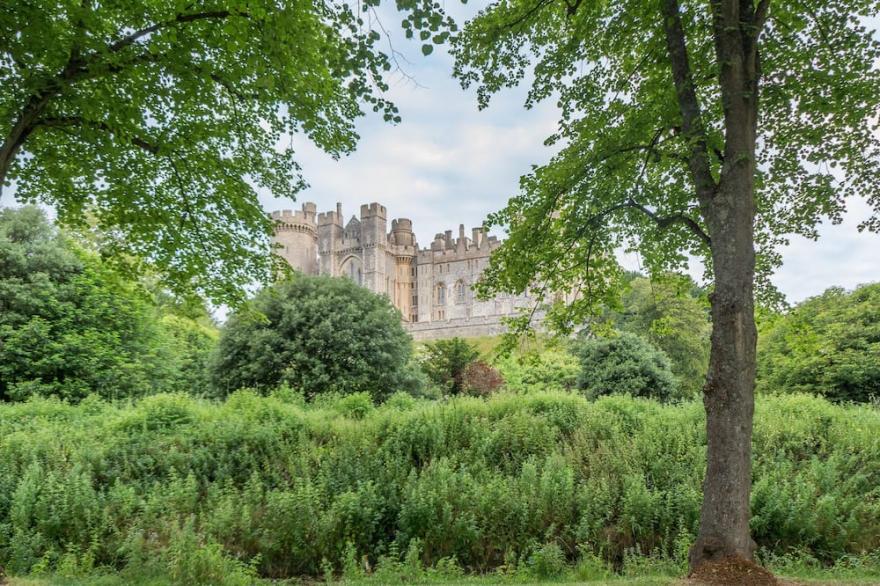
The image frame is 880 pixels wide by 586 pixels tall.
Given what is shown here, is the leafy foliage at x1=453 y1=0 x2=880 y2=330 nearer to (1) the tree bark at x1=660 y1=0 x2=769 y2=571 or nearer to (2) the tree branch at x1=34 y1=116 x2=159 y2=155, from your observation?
(1) the tree bark at x1=660 y1=0 x2=769 y2=571

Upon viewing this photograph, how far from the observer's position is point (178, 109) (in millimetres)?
8672

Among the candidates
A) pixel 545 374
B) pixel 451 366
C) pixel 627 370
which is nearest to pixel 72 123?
pixel 451 366

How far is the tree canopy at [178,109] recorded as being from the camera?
6.54m

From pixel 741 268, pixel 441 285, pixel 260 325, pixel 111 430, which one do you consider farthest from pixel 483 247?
pixel 741 268

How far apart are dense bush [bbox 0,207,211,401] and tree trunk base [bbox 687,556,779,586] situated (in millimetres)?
16860

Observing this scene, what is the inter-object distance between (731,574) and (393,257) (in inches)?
2850

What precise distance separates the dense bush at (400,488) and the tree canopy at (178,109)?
405cm

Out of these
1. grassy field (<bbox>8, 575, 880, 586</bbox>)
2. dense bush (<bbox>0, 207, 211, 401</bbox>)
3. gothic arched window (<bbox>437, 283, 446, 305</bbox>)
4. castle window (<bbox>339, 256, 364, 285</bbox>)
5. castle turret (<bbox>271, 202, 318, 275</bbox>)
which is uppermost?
castle turret (<bbox>271, 202, 318, 275</bbox>)

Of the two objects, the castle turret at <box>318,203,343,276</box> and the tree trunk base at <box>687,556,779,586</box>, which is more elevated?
the castle turret at <box>318,203,343,276</box>

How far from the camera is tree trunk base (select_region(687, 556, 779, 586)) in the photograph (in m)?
5.13

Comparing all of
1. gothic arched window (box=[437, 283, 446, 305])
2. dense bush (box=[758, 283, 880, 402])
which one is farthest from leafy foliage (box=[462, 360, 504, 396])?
gothic arched window (box=[437, 283, 446, 305])

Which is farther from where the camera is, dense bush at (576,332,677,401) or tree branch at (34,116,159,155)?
dense bush at (576,332,677,401)

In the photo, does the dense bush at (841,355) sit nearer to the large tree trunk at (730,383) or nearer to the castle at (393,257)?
the large tree trunk at (730,383)

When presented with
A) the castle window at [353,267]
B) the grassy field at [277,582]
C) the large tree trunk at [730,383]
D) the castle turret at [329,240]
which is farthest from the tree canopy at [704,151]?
the castle turret at [329,240]
